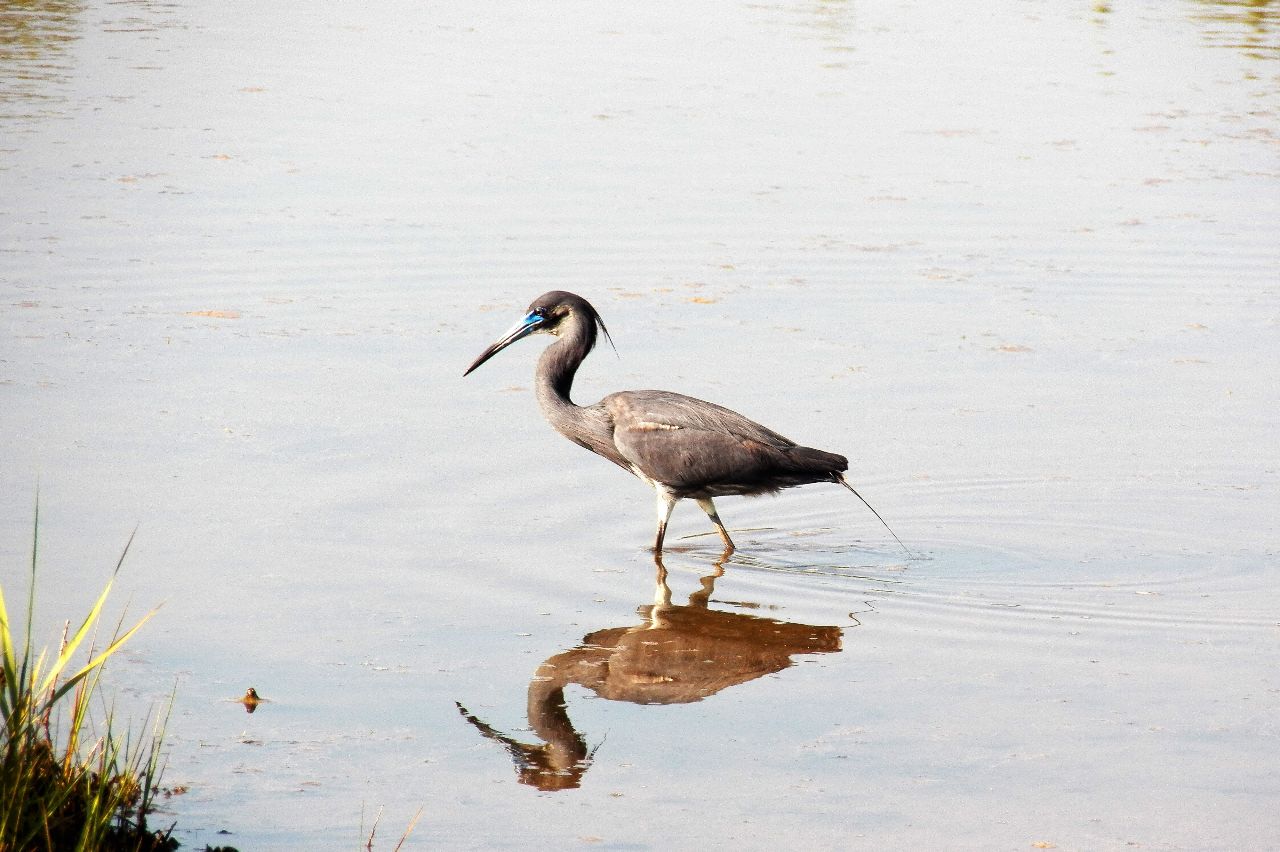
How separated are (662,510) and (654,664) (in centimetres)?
164

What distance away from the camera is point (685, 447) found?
873 cm

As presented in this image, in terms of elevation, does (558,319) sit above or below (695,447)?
above

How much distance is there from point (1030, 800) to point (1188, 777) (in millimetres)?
672

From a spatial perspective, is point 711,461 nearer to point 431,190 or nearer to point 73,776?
point 73,776

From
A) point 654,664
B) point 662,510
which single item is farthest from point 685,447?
point 654,664

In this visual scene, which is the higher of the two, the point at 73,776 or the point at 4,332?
the point at 73,776

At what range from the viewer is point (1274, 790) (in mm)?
5945

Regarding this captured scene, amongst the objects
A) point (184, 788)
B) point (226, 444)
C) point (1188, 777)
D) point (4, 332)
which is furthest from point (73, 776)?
point (4, 332)

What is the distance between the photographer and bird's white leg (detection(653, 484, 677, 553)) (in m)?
8.62

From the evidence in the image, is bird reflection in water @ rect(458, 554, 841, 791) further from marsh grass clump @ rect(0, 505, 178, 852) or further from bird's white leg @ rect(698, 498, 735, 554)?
marsh grass clump @ rect(0, 505, 178, 852)

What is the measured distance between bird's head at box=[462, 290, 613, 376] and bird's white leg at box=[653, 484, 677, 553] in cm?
95

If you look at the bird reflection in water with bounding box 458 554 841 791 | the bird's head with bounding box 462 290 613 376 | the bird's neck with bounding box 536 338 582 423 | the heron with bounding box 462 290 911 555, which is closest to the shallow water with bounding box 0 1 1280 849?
the bird reflection in water with bounding box 458 554 841 791

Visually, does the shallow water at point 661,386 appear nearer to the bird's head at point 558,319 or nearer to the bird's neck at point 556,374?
the bird's neck at point 556,374

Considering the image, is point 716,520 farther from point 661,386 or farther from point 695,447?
point 661,386
